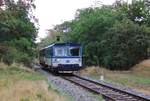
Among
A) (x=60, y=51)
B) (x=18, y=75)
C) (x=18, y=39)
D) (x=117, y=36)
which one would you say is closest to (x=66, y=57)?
(x=60, y=51)

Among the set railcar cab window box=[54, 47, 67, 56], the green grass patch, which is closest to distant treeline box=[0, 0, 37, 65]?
railcar cab window box=[54, 47, 67, 56]

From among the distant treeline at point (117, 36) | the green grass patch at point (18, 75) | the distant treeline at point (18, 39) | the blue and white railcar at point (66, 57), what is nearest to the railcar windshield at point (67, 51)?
the blue and white railcar at point (66, 57)

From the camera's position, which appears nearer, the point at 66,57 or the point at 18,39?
the point at 66,57

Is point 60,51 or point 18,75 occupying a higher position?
point 60,51

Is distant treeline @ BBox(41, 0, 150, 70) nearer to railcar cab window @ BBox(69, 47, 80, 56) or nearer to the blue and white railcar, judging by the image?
railcar cab window @ BBox(69, 47, 80, 56)

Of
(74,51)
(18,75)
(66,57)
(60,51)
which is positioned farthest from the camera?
(74,51)

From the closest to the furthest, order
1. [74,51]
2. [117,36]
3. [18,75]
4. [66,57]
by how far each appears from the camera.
Answer: [18,75]
[66,57]
[74,51]
[117,36]

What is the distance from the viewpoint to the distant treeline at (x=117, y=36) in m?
49.7

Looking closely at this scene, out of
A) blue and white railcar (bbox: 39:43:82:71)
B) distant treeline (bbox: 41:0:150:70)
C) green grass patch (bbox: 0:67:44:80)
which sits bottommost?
green grass patch (bbox: 0:67:44:80)

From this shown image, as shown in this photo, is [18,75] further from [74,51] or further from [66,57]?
[74,51]

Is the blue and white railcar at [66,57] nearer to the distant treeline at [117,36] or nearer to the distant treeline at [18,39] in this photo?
the distant treeline at [18,39]

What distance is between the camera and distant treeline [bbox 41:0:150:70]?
163ft

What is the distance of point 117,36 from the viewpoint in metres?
50.0

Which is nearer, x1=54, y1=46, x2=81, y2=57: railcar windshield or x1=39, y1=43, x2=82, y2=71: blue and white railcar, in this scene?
x1=39, y1=43, x2=82, y2=71: blue and white railcar
